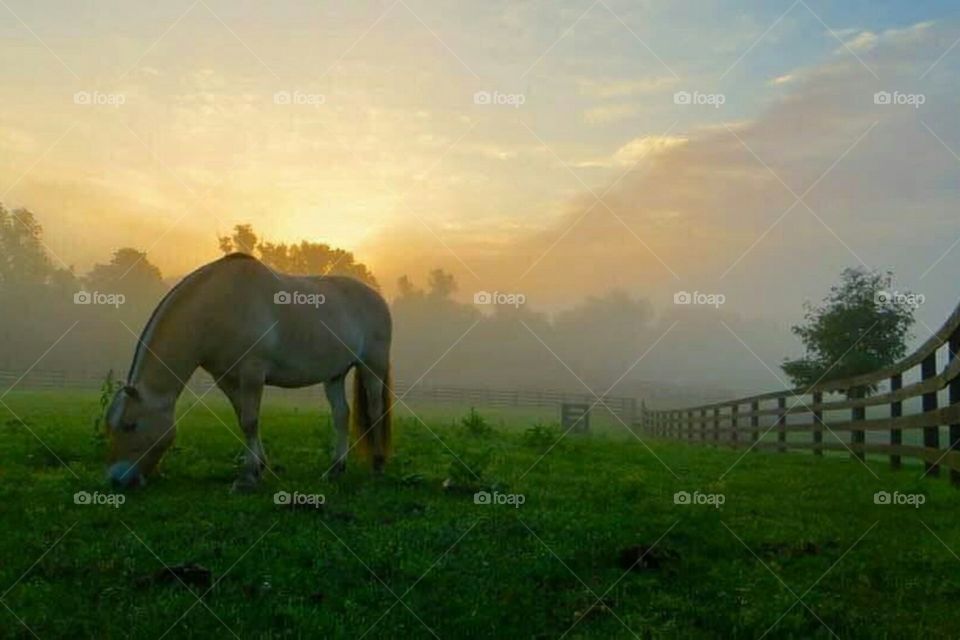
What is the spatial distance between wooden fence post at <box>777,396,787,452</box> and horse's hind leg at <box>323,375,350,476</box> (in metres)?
9.00

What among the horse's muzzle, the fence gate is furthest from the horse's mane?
the fence gate

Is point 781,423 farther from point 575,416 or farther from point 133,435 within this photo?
point 133,435

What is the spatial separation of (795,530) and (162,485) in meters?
5.35

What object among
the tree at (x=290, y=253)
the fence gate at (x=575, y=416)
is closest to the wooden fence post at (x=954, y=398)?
the fence gate at (x=575, y=416)

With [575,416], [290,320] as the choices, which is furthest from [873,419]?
[575,416]

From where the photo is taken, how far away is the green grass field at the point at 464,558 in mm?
3662

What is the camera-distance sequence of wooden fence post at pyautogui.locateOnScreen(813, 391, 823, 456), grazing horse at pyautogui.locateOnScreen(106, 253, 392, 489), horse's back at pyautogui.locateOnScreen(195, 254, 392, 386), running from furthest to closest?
wooden fence post at pyautogui.locateOnScreen(813, 391, 823, 456) → horse's back at pyautogui.locateOnScreen(195, 254, 392, 386) → grazing horse at pyautogui.locateOnScreen(106, 253, 392, 489)

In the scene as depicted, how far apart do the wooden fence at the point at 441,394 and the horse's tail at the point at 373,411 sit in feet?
93.2

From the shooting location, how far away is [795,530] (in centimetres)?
584

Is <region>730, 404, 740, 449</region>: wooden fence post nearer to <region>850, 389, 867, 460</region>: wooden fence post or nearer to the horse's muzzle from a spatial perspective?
<region>850, 389, 867, 460</region>: wooden fence post

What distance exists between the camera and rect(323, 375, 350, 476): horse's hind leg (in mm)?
8273

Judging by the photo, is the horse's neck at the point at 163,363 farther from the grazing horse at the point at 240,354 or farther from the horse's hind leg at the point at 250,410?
the horse's hind leg at the point at 250,410

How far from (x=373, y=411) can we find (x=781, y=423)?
9401 millimetres

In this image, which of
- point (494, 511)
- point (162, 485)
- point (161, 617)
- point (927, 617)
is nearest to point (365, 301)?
point (162, 485)
